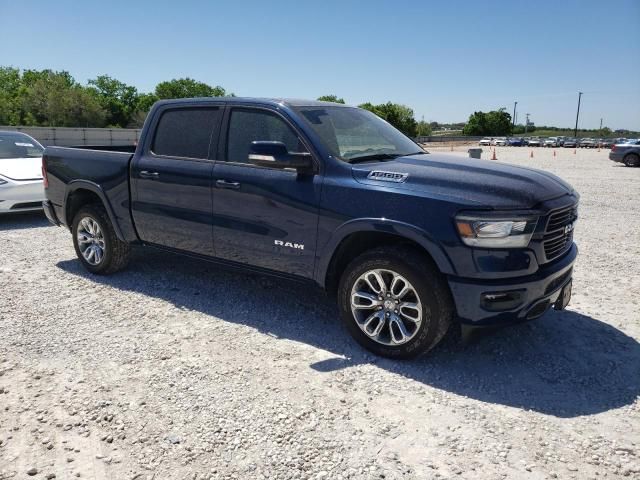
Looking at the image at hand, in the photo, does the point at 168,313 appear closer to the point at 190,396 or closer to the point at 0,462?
the point at 190,396

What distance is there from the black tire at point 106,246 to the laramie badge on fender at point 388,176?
3.25m

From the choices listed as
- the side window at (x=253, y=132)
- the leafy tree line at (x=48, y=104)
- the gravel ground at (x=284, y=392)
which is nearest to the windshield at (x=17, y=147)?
the gravel ground at (x=284, y=392)

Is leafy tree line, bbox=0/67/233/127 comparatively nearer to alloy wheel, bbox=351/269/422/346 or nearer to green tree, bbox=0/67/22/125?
green tree, bbox=0/67/22/125

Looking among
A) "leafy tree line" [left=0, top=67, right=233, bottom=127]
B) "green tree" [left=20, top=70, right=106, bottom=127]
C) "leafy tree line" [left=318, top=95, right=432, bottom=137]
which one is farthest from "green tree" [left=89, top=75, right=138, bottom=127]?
"leafy tree line" [left=318, top=95, right=432, bottom=137]

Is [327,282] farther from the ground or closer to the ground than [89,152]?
closer to the ground

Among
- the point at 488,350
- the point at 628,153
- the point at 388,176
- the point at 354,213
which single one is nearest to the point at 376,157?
the point at 388,176

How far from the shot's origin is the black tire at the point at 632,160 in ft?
76.8

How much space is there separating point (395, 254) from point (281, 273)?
113cm

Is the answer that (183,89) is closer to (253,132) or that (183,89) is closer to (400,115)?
(400,115)

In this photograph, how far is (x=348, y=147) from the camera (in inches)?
172

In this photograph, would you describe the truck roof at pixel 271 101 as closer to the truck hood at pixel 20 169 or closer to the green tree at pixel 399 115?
the truck hood at pixel 20 169

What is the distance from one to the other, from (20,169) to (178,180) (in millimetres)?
5590

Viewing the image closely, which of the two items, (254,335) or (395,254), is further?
(254,335)

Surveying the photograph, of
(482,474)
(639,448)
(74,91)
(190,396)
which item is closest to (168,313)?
(190,396)
